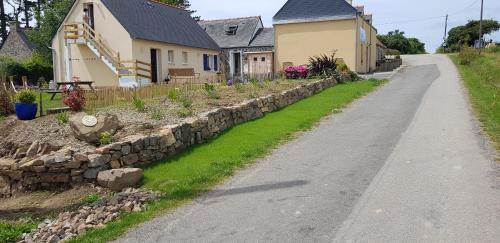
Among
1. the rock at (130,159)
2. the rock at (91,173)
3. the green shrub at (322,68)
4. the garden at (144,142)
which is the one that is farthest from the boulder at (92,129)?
the green shrub at (322,68)

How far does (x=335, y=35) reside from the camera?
33.2 metres

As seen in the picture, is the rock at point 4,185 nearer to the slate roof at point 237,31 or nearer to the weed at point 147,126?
the weed at point 147,126

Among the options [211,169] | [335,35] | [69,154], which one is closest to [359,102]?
[211,169]

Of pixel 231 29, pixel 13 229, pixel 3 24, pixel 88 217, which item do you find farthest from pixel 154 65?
pixel 3 24

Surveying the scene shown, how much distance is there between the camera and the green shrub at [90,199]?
774cm

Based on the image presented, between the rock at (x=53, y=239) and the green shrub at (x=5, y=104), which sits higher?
the green shrub at (x=5, y=104)

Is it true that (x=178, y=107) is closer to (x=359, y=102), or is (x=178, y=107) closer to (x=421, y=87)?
(x=359, y=102)

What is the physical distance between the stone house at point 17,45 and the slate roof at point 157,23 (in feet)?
66.8

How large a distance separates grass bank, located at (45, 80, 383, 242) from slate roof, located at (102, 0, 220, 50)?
16.6 metres

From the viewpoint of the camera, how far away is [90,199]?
7832 mm

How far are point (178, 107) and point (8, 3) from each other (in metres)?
54.9

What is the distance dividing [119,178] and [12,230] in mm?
1886

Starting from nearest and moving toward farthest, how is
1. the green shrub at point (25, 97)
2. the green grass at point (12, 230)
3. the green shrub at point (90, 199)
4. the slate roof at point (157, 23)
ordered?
the green grass at point (12, 230)
the green shrub at point (90, 199)
the green shrub at point (25, 97)
the slate roof at point (157, 23)

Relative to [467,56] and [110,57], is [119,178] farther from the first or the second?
[467,56]
